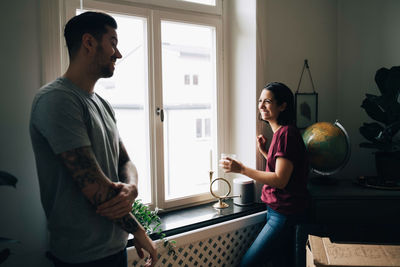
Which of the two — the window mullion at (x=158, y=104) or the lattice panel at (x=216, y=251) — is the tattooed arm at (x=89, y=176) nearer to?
the lattice panel at (x=216, y=251)

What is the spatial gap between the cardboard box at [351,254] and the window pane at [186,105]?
45.2 inches

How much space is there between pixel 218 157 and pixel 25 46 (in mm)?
1453

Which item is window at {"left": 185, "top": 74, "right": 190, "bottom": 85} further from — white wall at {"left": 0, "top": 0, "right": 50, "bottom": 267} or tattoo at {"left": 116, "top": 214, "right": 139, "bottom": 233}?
tattoo at {"left": 116, "top": 214, "right": 139, "bottom": 233}

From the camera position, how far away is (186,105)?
2.39 m

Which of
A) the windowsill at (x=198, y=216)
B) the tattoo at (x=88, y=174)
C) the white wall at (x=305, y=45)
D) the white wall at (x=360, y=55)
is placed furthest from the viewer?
the white wall at (x=360, y=55)

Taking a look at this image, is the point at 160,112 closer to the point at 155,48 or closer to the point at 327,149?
the point at 155,48

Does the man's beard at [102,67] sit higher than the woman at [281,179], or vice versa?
the man's beard at [102,67]

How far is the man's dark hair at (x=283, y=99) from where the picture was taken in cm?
204

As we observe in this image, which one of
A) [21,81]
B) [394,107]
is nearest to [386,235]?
[394,107]

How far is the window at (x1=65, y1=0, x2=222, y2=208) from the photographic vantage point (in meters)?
2.12

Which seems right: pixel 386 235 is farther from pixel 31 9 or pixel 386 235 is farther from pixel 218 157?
pixel 31 9

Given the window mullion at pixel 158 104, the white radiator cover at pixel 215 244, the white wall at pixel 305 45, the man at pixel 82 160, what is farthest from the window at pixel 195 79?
the man at pixel 82 160

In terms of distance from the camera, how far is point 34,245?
1.68 meters

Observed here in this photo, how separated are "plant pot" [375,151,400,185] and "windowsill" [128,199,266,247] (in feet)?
2.71
